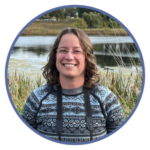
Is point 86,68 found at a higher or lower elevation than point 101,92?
higher

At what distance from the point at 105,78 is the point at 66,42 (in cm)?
78

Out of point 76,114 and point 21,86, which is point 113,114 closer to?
point 76,114

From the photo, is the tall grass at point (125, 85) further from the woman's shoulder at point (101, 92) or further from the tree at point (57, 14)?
the tree at point (57, 14)

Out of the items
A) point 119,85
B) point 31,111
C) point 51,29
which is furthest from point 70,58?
point 119,85

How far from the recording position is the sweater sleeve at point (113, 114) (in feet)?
7.98

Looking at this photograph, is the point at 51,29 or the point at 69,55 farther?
the point at 51,29

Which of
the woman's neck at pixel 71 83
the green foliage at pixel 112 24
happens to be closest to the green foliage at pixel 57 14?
the green foliage at pixel 112 24

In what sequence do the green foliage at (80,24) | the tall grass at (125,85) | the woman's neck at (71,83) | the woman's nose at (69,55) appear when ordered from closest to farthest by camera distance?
the woman's nose at (69,55) → the woman's neck at (71,83) → the green foliage at (80,24) → the tall grass at (125,85)

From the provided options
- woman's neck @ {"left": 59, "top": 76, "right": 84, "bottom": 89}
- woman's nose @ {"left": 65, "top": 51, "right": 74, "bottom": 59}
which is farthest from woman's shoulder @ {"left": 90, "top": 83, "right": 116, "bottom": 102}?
woman's nose @ {"left": 65, "top": 51, "right": 74, "bottom": 59}

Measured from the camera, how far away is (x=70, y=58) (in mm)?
2342

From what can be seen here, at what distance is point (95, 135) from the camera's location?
2.46 meters

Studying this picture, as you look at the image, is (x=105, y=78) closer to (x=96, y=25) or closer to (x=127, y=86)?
(x=127, y=86)

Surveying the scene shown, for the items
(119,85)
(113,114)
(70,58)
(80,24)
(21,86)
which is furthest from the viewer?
(21,86)

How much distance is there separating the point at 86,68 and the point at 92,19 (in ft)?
1.86
